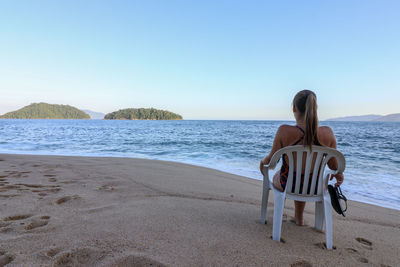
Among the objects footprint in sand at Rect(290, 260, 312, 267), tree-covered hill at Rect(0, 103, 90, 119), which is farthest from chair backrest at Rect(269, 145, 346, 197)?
tree-covered hill at Rect(0, 103, 90, 119)

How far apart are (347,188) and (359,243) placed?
3758mm

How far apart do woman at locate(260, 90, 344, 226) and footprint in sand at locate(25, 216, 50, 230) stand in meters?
2.65

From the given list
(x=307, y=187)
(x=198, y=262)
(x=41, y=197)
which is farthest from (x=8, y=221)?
(x=307, y=187)

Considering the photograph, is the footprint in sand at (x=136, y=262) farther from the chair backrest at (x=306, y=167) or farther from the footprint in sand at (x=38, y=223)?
the chair backrest at (x=306, y=167)

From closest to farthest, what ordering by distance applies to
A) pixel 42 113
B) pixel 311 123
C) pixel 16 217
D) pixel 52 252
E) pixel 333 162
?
pixel 52 252, pixel 311 123, pixel 333 162, pixel 16 217, pixel 42 113

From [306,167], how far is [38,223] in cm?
309

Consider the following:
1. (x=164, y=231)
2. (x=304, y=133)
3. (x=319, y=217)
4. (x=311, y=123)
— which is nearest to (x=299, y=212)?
(x=319, y=217)

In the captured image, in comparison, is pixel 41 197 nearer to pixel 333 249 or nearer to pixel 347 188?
pixel 333 249

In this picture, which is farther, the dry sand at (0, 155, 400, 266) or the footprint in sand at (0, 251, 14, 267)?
the dry sand at (0, 155, 400, 266)

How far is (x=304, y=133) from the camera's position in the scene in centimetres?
227

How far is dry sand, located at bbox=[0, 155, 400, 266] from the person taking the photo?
74.4 inches

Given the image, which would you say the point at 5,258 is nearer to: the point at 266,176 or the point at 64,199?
the point at 64,199

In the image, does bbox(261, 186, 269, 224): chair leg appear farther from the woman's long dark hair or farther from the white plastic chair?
the woman's long dark hair

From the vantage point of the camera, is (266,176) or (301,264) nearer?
(301,264)
